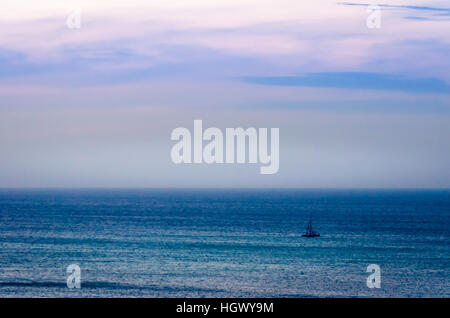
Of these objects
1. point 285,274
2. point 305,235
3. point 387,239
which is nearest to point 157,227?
point 305,235

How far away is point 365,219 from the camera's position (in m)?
140

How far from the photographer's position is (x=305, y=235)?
101 m

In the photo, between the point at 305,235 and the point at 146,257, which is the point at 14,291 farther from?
the point at 305,235

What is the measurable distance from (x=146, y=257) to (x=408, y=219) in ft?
252

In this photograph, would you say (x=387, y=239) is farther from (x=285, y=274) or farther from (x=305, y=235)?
(x=285, y=274)

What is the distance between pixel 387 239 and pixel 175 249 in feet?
110

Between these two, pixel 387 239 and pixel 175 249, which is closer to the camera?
pixel 175 249
